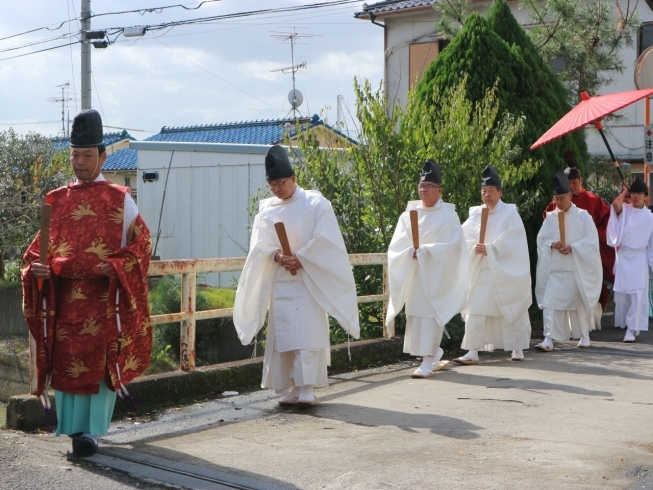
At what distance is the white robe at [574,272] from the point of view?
34.8ft

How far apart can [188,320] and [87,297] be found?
1.83 m

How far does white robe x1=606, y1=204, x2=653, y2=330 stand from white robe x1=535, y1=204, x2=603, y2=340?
1395 mm

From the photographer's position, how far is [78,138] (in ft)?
18.7

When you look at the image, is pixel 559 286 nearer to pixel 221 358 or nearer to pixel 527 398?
pixel 527 398

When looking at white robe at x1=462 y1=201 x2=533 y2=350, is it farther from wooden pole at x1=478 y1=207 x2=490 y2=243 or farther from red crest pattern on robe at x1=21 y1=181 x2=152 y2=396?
red crest pattern on robe at x1=21 y1=181 x2=152 y2=396

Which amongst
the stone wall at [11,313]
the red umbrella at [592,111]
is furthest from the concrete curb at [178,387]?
the stone wall at [11,313]

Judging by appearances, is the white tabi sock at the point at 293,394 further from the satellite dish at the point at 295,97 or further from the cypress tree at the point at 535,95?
the satellite dish at the point at 295,97

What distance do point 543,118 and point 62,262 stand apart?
8.71 metres

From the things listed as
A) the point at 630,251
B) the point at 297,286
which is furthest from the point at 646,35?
the point at 297,286

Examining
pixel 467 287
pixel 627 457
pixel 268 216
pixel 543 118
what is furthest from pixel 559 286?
pixel 627 457

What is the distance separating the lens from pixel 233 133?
2544cm

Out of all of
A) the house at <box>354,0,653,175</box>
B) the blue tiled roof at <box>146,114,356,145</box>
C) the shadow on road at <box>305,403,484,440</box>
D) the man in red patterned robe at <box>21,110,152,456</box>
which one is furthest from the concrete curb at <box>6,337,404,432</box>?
the house at <box>354,0,653,175</box>

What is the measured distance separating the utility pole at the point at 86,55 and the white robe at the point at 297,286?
13343mm

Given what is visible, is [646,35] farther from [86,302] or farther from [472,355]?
[86,302]
